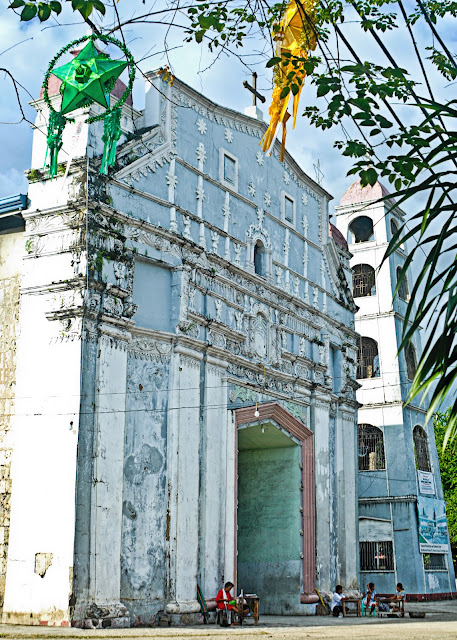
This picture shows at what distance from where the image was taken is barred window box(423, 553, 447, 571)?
26.6 metres

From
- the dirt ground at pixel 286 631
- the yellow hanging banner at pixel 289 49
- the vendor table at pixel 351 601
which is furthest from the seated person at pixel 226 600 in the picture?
the yellow hanging banner at pixel 289 49

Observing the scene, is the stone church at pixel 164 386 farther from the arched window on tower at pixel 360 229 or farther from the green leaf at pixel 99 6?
the arched window on tower at pixel 360 229

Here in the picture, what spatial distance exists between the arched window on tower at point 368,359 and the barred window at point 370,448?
1.98 m

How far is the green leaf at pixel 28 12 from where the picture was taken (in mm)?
6000

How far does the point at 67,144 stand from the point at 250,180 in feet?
19.4

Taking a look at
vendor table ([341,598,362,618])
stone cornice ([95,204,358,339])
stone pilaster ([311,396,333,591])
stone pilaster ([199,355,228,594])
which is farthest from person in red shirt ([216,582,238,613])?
stone cornice ([95,204,358,339])

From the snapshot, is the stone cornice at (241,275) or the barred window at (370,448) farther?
the barred window at (370,448)

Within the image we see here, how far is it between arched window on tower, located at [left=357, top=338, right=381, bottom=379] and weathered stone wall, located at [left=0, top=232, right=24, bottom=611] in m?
16.8

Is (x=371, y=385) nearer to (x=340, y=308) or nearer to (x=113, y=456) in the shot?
(x=340, y=308)

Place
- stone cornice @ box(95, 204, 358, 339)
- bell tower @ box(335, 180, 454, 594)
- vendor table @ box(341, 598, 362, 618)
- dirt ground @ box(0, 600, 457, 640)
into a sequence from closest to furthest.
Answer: dirt ground @ box(0, 600, 457, 640), stone cornice @ box(95, 204, 358, 339), vendor table @ box(341, 598, 362, 618), bell tower @ box(335, 180, 454, 594)

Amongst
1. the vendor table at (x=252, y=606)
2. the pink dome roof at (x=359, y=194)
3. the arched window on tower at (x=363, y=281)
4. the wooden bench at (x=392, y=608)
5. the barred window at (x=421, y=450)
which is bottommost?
the wooden bench at (x=392, y=608)

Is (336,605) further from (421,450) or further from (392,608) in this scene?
(421,450)

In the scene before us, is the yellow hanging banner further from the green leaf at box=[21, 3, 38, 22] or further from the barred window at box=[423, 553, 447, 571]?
the barred window at box=[423, 553, 447, 571]

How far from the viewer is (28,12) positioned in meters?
6.04
